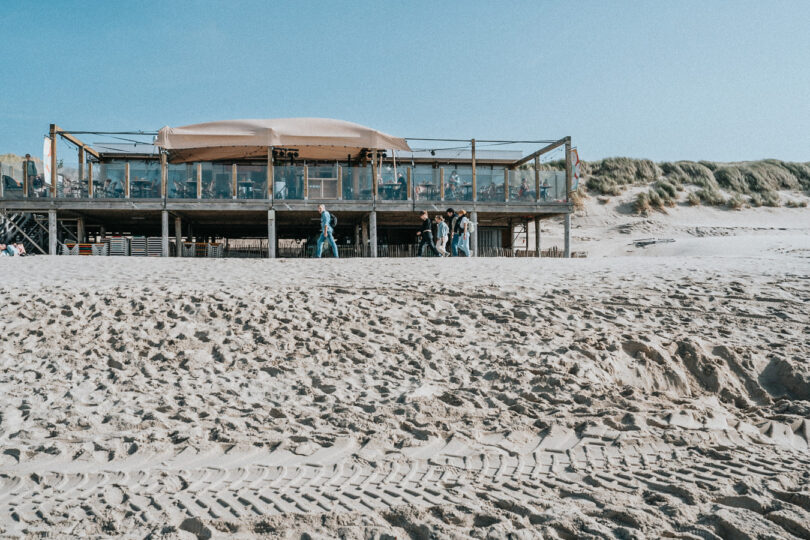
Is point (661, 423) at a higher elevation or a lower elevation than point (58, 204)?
lower

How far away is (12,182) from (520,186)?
14.7 m

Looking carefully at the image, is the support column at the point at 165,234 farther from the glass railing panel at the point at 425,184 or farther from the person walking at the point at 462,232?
the person walking at the point at 462,232

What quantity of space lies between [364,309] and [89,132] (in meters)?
13.8

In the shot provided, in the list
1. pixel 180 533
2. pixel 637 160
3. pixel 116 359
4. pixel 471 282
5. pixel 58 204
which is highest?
pixel 637 160

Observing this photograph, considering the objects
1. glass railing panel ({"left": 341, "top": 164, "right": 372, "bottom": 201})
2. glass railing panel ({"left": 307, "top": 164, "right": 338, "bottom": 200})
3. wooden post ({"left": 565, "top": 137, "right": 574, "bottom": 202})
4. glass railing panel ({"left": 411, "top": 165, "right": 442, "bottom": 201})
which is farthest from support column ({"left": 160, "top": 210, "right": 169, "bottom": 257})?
wooden post ({"left": 565, "top": 137, "right": 574, "bottom": 202})

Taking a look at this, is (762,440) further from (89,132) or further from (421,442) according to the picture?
(89,132)

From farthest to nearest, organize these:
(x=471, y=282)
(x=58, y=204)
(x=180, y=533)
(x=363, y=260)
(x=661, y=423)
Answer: (x=58, y=204) → (x=363, y=260) → (x=471, y=282) → (x=661, y=423) → (x=180, y=533)

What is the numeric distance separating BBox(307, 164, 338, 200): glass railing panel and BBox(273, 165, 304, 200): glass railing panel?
296 mm

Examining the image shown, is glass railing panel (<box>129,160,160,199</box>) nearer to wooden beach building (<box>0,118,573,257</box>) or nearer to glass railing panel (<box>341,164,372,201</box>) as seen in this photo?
wooden beach building (<box>0,118,573,257</box>)

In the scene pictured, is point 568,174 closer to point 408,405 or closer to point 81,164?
point 408,405

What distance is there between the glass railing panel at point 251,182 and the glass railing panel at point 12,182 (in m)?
6.06

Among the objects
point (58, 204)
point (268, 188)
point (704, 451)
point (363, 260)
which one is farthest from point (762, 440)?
point (58, 204)

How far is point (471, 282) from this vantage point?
28.1 feet

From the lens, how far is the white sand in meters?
3.13
